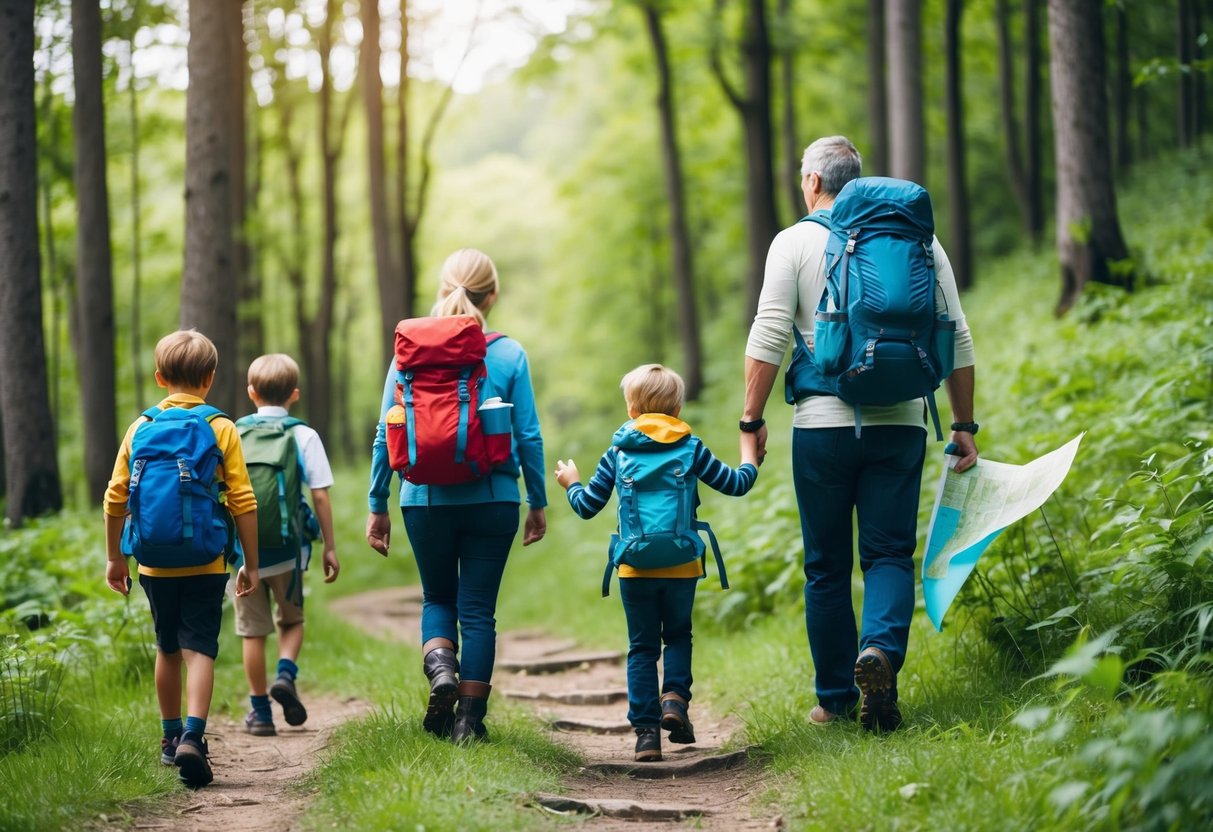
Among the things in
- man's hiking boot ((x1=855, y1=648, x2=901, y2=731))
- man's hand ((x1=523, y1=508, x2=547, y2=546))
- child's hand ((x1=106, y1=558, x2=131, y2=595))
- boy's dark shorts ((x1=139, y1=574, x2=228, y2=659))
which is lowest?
man's hiking boot ((x1=855, y1=648, x2=901, y2=731))

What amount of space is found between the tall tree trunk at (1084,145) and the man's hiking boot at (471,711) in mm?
8411

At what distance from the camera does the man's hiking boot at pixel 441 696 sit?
4.70m

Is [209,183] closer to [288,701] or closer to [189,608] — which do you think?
[288,701]

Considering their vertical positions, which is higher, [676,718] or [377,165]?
[377,165]

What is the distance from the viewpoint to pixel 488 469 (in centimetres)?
468

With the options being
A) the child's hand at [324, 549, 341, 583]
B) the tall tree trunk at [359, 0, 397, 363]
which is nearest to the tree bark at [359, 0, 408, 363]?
the tall tree trunk at [359, 0, 397, 363]

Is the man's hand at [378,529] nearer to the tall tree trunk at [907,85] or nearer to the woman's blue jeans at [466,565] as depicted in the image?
the woman's blue jeans at [466,565]

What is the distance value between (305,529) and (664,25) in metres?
16.9

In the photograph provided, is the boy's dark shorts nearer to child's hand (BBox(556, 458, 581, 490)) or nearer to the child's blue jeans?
child's hand (BBox(556, 458, 581, 490))

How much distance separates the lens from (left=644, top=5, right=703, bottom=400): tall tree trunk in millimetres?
19453

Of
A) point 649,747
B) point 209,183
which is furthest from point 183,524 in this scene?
point 209,183

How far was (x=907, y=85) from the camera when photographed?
12234 millimetres

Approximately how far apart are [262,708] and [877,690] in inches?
133

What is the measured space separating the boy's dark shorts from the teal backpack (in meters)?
0.89
